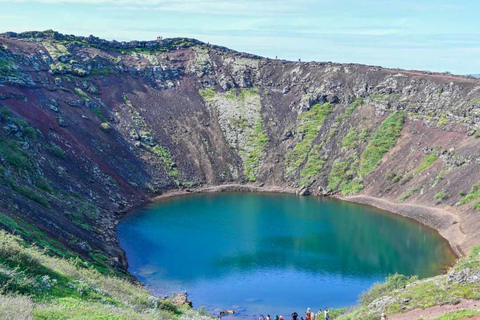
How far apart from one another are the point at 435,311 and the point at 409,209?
44202mm

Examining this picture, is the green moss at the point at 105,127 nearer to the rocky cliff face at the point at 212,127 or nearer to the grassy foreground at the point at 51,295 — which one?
the rocky cliff face at the point at 212,127

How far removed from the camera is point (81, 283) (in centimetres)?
2272

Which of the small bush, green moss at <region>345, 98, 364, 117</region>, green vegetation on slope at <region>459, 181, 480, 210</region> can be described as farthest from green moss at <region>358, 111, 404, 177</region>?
the small bush

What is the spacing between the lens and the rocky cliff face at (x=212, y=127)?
66125 mm

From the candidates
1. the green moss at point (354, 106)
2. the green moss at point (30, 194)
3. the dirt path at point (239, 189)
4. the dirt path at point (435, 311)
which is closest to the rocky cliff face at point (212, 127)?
the green moss at point (354, 106)

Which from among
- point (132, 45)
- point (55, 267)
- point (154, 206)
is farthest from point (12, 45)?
point (55, 267)

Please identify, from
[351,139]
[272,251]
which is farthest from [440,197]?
[272,251]

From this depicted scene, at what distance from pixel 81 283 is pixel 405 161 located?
215 feet

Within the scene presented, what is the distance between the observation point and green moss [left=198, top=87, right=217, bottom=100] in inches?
4104

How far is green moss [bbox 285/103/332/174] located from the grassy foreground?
66.2 m

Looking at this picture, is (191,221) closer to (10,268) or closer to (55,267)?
(55,267)

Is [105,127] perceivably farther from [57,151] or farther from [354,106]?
[354,106]

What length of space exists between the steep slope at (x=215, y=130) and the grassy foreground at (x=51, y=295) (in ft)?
79.9

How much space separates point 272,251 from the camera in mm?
56031
